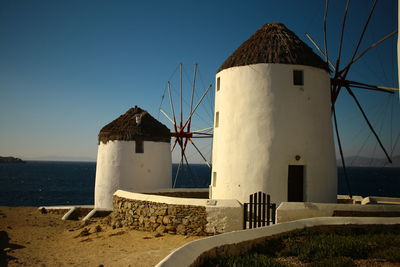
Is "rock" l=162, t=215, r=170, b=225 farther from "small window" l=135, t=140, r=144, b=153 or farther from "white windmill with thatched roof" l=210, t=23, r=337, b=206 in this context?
"small window" l=135, t=140, r=144, b=153

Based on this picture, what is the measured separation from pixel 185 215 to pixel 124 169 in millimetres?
9031

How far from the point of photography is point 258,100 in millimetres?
14148

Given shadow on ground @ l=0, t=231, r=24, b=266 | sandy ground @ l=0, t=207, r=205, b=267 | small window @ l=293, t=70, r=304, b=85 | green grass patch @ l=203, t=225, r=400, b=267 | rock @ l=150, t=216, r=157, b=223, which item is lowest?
shadow on ground @ l=0, t=231, r=24, b=266

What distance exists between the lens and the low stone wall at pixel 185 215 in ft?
38.8

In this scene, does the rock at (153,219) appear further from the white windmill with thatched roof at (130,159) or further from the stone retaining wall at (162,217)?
the white windmill with thatched roof at (130,159)

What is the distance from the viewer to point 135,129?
69.3ft

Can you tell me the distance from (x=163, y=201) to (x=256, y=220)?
3.20 m

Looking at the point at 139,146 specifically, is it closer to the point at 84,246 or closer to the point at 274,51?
the point at 84,246

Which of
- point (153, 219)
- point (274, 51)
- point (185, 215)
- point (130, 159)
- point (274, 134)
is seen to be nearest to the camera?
point (185, 215)

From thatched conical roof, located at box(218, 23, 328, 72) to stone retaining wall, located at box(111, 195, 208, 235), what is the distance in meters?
6.02

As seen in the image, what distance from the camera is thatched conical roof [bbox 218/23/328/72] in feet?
47.1

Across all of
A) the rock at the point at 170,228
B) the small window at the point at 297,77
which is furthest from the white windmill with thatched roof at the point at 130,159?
the small window at the point at 297,77

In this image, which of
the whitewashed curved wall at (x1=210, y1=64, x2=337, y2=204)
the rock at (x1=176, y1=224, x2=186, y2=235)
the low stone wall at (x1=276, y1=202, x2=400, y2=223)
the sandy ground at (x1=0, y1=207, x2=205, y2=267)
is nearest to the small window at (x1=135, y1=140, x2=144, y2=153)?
the sandy ground at (x1=0, y1=207, x2=205, y2=267)

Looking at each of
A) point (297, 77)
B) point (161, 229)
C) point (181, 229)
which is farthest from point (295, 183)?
point (161, 229)
